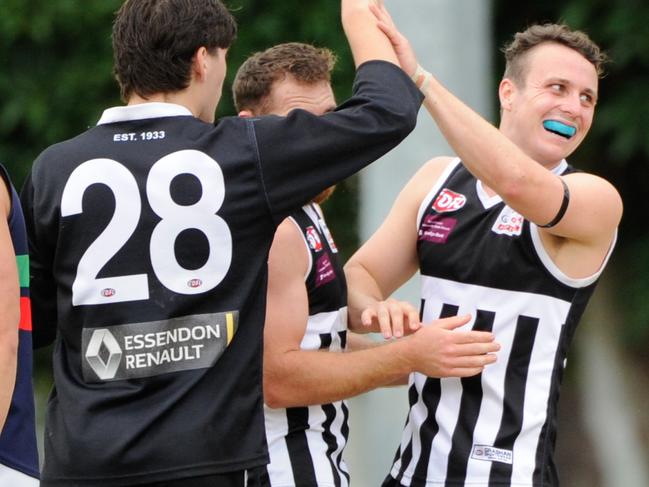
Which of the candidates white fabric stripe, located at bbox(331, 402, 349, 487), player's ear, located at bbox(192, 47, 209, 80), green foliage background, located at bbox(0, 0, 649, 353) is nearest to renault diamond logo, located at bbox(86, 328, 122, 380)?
player's ear, located at bbox(192, 47, 209, 80)

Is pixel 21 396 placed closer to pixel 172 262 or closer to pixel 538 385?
pixel 172 262

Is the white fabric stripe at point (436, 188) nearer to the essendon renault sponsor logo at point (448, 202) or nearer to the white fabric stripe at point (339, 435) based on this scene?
the essendon renault sponsor logo at point (448, 202)

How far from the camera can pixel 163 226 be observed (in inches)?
109

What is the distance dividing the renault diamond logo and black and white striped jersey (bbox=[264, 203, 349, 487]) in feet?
2.26

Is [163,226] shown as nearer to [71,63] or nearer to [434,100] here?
[434,100]

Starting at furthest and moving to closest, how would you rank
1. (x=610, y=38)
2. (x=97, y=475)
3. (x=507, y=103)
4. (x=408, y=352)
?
1. (x=610, y=38)
2. (x=507, y=103)
3. (x=408, y=352)
4. (x=97, y=475)

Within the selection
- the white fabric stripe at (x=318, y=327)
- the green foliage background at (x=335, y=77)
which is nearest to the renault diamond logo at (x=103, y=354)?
the white fabric stripe at (x=318, y=327)

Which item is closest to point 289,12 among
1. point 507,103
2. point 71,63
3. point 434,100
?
point 71,63

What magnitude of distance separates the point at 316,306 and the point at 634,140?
2.89 meters

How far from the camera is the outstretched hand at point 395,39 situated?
3047mm

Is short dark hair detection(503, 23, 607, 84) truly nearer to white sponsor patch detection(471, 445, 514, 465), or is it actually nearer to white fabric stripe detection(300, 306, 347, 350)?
white fabric stripe detection(300, 306, 347, 350)

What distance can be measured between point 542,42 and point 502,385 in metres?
1.01

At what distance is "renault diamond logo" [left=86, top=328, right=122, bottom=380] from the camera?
2.77 meters

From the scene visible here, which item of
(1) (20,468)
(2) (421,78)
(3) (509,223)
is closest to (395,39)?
(2) (421,78)
